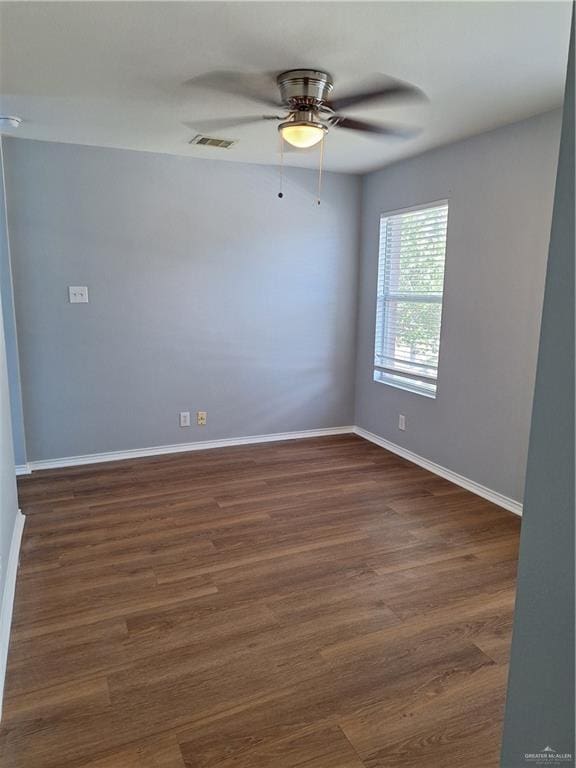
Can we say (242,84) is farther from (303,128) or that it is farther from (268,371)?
(268,371)

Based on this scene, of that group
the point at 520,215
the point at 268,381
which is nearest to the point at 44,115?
the point at 268,381

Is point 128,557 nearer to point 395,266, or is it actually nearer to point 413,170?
point 395,266

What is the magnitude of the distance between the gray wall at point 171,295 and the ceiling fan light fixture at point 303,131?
1.83 metres

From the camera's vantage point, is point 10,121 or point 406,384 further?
point 406,384

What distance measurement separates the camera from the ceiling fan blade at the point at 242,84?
2.44 metres

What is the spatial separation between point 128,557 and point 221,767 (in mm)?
1389

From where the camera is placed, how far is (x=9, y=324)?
11.8ft

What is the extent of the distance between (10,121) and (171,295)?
1.58 metres

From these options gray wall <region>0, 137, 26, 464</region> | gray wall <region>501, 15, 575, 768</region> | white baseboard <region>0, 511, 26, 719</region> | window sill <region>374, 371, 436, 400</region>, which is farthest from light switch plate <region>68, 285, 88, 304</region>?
gray wall <region>501, 15, 575, 768</region>

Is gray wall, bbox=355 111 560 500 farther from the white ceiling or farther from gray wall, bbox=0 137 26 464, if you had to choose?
gray wall, bbox=0 137 26 464

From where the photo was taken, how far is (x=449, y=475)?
388cm

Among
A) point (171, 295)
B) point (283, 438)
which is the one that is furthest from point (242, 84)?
point (283, 438)

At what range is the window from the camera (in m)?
3.94

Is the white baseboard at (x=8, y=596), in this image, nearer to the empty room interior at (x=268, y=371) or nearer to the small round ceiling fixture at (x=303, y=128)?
the empty room interior at (x=268, y=371)
